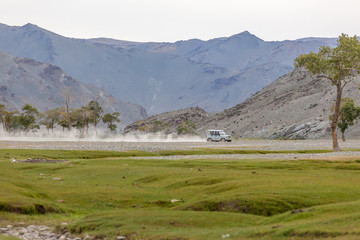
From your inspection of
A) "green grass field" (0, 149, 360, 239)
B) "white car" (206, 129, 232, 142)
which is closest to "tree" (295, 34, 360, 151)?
"green grass field" (0, 149, 360, 239)

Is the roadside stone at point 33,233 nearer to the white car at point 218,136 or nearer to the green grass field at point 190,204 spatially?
the green grass field at point 190,204

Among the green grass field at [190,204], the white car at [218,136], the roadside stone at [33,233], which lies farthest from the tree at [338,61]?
the white car at [218,136]

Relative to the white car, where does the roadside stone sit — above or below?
below

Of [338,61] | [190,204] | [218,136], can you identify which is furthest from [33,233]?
[218,136]

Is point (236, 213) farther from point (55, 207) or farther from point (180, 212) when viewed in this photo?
point (55, 207)

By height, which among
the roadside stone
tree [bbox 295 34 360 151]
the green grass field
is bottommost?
the roadside stone

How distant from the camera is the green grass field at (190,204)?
68.9ft

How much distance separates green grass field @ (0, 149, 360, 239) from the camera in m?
21.0

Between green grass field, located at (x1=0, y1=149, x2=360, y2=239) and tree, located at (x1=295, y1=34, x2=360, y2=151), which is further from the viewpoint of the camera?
tree, located at (x1=295, y1=34, x2=360, y2=151)

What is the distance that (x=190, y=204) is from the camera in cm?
2777

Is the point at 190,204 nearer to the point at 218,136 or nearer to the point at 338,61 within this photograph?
the point at 338,61

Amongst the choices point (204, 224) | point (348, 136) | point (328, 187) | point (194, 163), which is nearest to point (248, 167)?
point (194, 163)

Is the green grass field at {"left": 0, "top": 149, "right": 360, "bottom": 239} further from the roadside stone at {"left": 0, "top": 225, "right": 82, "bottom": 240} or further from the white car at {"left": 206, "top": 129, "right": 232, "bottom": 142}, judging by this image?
the white car at {"left": 206, "top": 129, "right": 232, "bottom": 142}

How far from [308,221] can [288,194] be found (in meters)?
7.54
